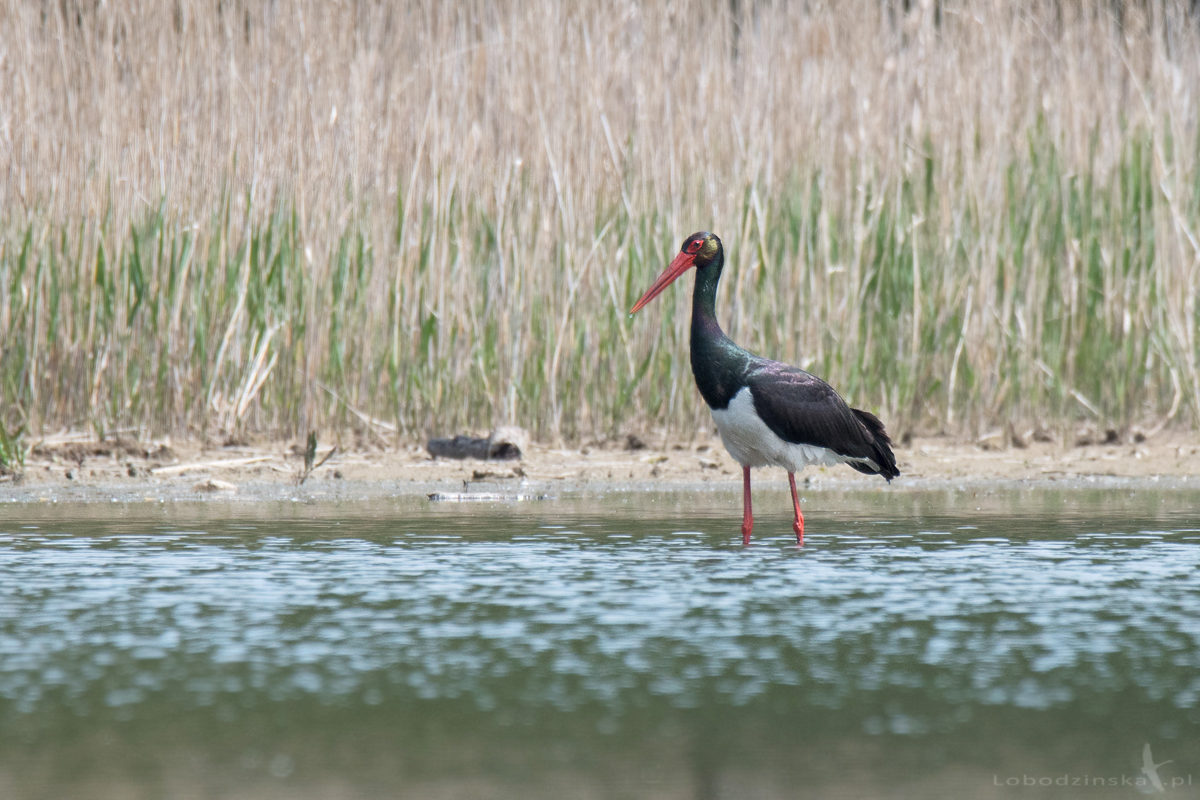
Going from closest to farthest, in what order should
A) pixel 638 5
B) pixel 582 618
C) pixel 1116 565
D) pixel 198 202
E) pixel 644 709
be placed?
pixel 644 709, pixel 582 618, pixel 1116 565, pixel 198 202, pixel 638 5

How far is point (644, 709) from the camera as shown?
350cm

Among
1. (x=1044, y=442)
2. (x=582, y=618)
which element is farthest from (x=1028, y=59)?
(x=582, y=618)

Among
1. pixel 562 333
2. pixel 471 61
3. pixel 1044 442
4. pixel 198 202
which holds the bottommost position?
pixel 1044 442

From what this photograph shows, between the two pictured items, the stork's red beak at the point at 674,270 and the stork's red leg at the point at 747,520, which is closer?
the stork's red leg at the point at 747,520

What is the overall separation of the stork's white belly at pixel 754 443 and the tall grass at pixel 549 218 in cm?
177

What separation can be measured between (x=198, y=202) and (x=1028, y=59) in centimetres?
440

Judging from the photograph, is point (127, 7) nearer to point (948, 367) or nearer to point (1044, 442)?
point (948, 367)

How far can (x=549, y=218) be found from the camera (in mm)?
8695

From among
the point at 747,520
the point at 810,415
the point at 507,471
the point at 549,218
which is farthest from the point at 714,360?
the point at 549,218

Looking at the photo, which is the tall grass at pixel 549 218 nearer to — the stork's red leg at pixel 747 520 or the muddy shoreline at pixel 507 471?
the muddy shoreline at pixel 507 471

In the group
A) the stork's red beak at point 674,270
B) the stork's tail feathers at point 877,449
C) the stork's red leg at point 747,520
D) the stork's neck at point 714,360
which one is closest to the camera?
the stork's red leg at point 747,520

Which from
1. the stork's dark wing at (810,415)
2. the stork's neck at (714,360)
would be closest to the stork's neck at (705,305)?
the stork's neck at (714,360)

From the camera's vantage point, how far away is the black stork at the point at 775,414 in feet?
21.8

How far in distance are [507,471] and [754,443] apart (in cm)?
167
